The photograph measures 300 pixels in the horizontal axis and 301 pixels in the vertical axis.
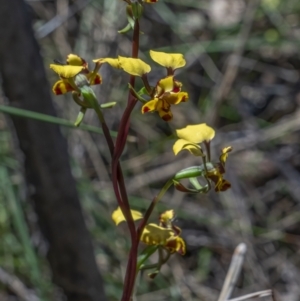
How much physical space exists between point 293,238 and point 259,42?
63 centimetres

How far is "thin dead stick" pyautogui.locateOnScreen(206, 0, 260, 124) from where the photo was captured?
189cm

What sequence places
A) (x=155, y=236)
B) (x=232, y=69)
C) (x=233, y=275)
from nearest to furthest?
(x=155, y=236) → (x=233, y=275) → (x=232, y=69)

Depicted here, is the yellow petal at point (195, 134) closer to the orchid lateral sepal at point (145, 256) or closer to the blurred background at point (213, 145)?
the orchid lateral sepal at point (145, 256)

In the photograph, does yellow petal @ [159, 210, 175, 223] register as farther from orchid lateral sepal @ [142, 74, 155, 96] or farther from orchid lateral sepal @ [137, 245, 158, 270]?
orchid lateral sepal @ [142, 74, 155, 96]

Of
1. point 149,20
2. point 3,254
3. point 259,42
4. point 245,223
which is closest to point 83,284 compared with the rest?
point 3,254

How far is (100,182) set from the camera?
5.96 ft

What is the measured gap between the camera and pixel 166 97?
1.76ft

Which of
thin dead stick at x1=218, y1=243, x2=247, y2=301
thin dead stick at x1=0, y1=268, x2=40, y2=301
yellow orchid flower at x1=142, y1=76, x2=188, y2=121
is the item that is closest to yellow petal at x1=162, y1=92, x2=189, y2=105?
yellow orchid flower at x1=142, y1=76, x2=188, y2=121

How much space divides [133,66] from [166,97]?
4cm

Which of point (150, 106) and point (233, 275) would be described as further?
point (233, 275)

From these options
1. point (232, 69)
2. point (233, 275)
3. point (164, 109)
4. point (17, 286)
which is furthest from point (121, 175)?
point (232, 69)

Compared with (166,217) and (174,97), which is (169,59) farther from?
(166,217)

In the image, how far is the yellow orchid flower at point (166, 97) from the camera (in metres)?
0.53

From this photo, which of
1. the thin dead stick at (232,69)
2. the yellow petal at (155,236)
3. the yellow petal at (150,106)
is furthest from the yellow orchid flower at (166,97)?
the thin dead stick at (232,69)
